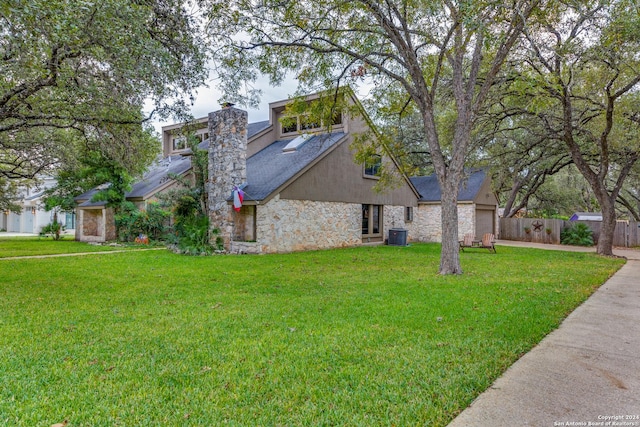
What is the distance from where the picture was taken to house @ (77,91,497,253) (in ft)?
44.9

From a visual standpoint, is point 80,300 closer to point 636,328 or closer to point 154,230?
point 636,328

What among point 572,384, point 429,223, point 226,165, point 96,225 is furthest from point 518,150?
point 96,225

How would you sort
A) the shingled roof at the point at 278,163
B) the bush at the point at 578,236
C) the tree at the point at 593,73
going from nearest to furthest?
the tree at the point at 593,73 < the shingled roof at the point at 278,163 < the bush at the point at 578,236

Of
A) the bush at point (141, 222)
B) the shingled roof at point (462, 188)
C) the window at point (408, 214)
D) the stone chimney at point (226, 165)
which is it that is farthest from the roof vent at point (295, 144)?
the shingled roof at point (462, 188)

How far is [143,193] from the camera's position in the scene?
1773 cm

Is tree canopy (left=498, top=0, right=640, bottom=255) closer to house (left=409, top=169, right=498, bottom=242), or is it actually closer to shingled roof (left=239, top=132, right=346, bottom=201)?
house (left=409, top=169, right=498, bottom=242)

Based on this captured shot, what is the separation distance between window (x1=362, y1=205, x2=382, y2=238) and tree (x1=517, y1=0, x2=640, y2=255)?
25.2ft

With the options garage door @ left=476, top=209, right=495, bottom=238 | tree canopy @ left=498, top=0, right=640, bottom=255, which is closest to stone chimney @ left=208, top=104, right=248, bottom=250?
tree canopy @ left=498, top=0, right=640, bottom=255

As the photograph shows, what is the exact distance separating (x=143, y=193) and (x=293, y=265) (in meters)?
10.8

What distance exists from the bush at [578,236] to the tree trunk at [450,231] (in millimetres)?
13987

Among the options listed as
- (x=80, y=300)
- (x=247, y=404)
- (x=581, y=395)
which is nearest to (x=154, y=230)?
(x=80, y=300)

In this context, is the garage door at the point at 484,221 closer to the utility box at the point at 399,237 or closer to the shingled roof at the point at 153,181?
the utility box at the point at 399,237

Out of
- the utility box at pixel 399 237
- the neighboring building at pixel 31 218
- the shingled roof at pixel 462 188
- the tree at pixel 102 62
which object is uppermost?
the tree at pixel 102 62

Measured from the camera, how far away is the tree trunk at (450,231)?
359 inches
